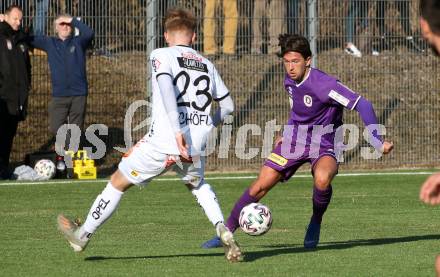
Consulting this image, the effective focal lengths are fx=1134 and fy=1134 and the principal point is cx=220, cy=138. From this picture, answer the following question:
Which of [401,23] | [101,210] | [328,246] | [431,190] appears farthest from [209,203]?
[401,23]

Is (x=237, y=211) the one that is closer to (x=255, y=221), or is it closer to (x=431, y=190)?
(x=255, y=221)

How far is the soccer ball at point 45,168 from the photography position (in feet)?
55.0

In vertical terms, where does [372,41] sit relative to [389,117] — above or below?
above

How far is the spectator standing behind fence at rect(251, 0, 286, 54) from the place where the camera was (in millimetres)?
18906

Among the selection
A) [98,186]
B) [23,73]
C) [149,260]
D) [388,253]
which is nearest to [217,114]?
[149,260]

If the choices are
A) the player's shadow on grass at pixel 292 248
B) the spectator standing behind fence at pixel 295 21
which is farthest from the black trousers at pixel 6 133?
the player's shadow on grass at pixel 292 248

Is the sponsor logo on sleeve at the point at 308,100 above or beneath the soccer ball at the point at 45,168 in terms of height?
above

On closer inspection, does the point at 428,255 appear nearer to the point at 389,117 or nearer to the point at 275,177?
the point at 275,177

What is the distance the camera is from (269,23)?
18953 mm

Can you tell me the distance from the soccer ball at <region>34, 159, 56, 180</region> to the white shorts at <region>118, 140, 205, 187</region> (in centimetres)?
831

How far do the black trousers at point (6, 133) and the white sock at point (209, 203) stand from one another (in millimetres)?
8438

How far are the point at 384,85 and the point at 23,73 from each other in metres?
6.71

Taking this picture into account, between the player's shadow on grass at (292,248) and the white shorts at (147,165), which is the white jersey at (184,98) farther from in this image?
the player's shadow on grass at (292,248)

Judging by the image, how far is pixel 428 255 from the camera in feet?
29.8
